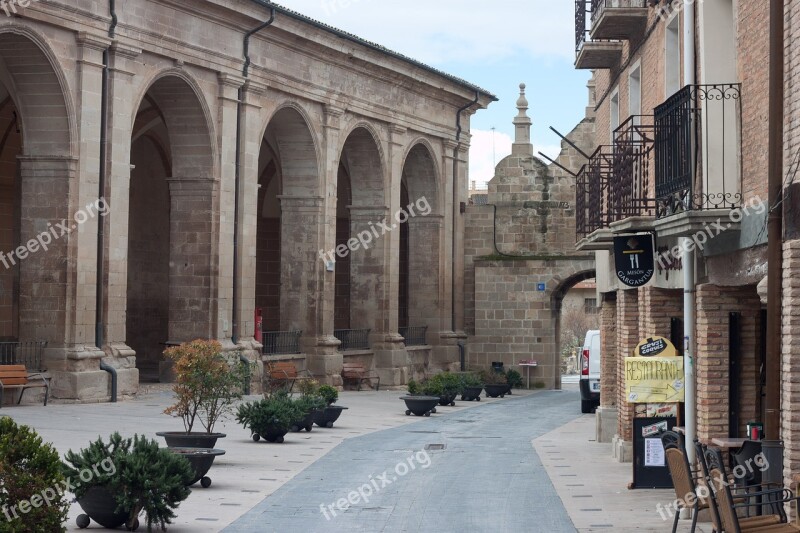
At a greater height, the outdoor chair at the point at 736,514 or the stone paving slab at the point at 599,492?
the outdoor chair at the point at 736,514

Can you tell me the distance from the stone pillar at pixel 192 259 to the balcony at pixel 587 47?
11.0 m

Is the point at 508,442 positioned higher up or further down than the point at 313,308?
further down

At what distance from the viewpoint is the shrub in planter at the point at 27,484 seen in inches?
364

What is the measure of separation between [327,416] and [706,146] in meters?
12.1

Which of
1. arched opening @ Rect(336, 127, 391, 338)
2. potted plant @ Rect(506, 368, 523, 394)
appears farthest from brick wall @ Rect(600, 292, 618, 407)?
potted plant @ Rect(506, 368, 523, 394)

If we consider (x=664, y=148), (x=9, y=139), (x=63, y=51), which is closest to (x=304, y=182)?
(x=9, y=139)

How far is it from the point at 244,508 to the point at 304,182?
2083cm

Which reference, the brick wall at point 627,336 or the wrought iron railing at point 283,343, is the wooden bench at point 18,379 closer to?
the wrought iron railing at point 283,343

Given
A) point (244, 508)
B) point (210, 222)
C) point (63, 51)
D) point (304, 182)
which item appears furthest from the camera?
point (304, 182)

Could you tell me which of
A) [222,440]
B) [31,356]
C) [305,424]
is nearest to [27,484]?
[222,440]

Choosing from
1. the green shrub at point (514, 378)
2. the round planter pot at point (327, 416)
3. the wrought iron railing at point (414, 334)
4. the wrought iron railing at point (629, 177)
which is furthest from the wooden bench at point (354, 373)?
the wrought iron railing at point (629, 177)

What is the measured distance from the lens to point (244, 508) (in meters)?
12.9

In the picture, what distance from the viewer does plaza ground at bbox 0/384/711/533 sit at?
12383 mm

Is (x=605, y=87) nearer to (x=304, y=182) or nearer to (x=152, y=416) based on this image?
(x=152, y=416)
